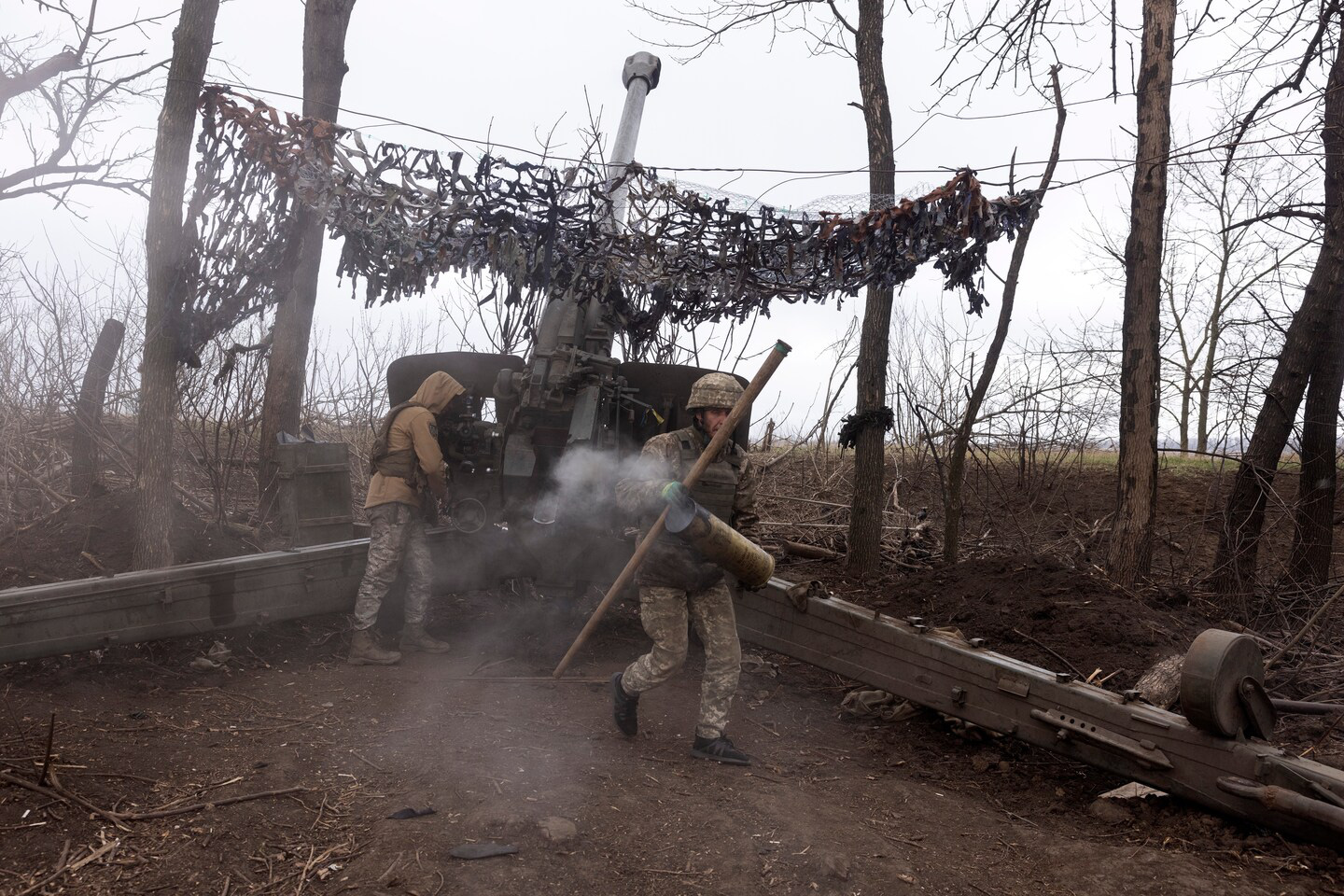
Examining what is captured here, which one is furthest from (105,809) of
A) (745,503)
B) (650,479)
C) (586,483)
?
(586,483)

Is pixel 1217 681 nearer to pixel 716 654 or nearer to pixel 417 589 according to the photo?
pixel 716 654

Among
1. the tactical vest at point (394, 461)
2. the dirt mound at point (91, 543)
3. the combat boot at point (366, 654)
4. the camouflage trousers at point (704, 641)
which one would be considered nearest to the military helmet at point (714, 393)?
the camouflage trousers at point (704, 641)

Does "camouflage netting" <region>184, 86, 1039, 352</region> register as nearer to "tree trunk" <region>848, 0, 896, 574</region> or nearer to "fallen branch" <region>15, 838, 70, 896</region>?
"tree trunk" <region>848, 0, 896, 574</region>

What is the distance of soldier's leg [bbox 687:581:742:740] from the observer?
461cm

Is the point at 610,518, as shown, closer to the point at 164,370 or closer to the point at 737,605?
the point at 737,605

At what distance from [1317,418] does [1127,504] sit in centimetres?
208

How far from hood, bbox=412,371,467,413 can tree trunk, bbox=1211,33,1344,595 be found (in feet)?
18.0

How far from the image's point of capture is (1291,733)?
459 centimetres

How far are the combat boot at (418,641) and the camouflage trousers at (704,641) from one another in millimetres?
2017

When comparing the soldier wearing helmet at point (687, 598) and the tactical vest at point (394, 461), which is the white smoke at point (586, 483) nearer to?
the tactical vest at point (394, 461)

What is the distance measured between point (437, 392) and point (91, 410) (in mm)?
4017

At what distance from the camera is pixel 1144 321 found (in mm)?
6613

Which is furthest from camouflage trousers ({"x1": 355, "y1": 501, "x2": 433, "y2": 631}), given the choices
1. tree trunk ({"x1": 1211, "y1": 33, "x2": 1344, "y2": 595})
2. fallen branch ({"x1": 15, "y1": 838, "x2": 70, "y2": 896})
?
tree trunk ({"x1": 1211, "y1": 33, "x2": 1344, "y2": 595})

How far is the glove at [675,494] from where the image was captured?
4.21 m
